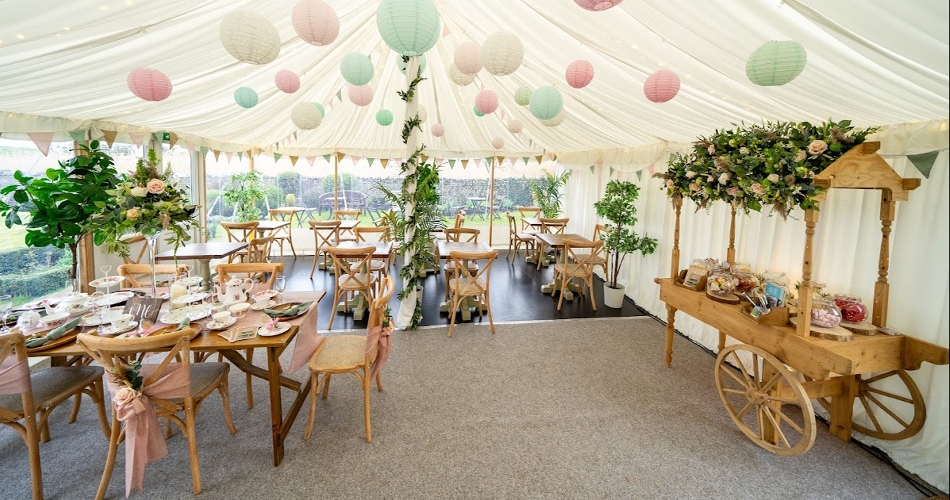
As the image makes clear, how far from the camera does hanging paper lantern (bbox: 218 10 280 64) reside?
2.18 metres

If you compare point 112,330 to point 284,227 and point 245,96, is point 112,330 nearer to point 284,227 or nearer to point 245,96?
point 245,96

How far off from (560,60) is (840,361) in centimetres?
301

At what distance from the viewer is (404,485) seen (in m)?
2.27

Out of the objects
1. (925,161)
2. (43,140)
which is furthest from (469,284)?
(43,140)

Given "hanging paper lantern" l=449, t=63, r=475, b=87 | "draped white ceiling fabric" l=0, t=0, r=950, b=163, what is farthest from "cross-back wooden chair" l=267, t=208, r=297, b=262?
"hanging paper lantern" l=449, t=63, r=475, b=87

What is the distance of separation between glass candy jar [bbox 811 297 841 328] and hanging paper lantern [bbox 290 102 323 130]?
4.53 metres

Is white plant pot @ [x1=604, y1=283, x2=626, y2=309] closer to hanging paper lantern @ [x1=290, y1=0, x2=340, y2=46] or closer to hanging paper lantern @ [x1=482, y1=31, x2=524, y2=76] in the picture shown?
hanging paper lantern @ [x1=482, y1=31, x2=524, y2=76]

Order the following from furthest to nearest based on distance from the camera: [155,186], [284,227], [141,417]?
[284,227] < [155,186] < [141,417]

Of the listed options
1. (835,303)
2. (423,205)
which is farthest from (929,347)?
(423,205)

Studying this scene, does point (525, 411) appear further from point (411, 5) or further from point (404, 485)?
point (411, 5)

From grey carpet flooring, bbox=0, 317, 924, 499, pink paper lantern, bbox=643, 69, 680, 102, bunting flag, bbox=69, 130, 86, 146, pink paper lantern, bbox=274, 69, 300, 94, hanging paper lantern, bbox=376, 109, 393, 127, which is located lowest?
grey carpet flooring, bbox=0, 317, 924, 499

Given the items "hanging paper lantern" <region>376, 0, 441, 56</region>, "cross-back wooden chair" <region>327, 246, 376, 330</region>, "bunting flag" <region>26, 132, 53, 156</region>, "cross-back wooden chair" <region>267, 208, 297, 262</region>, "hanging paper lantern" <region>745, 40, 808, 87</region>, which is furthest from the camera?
"cross-back wooden chair" <region>267, 208, 297, 262</region>

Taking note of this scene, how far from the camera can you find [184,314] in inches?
98.9

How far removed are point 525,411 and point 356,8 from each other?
377 cm
